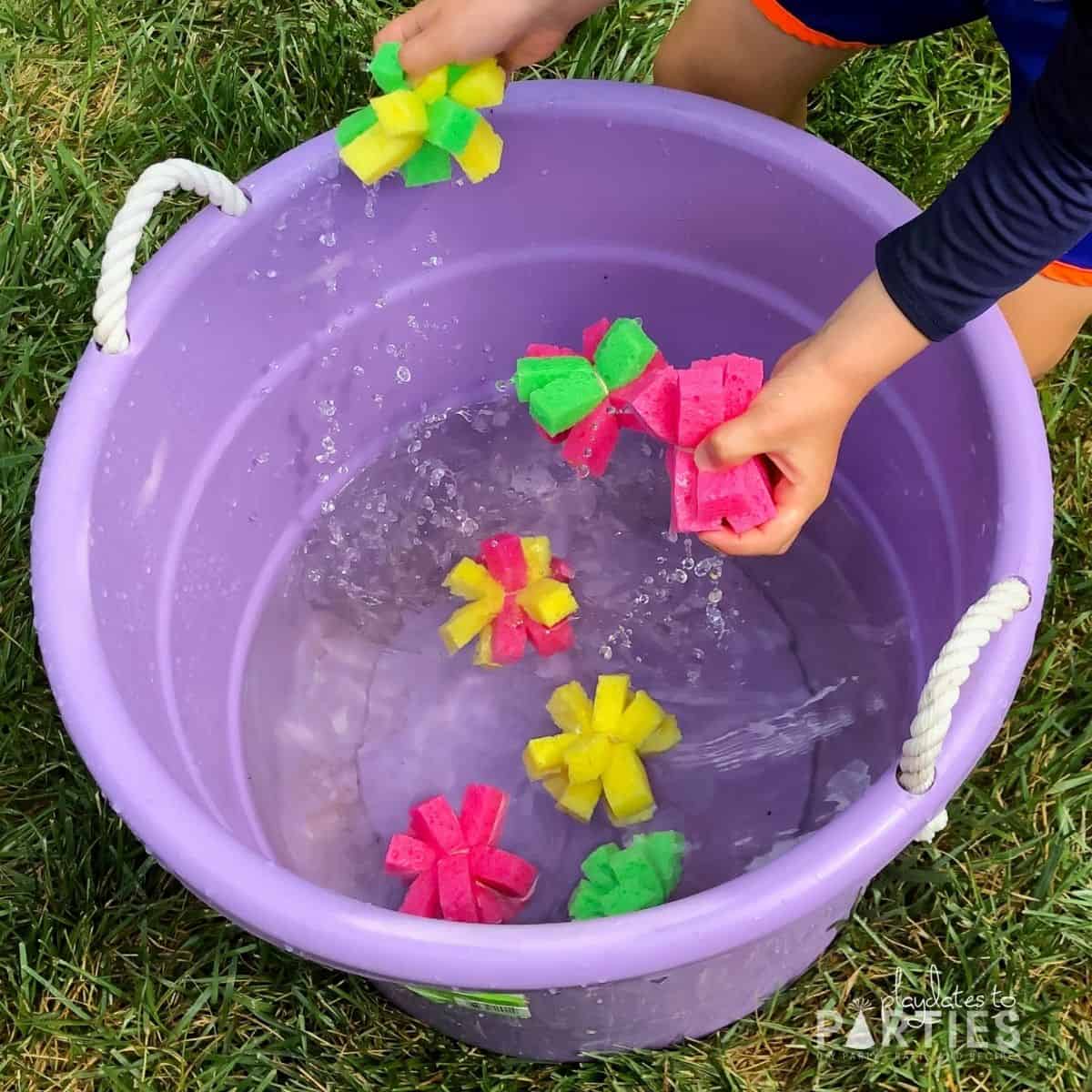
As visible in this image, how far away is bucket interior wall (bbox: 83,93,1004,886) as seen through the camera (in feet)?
3.05

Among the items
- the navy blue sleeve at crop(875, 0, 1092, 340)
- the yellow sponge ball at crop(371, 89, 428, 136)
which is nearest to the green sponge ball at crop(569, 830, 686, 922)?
the navy blue sleeve at crop(875, 0, 1092, 340)

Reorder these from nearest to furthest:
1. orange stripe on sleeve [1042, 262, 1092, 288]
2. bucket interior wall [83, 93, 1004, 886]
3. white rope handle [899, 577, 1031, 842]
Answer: white rope handle [899, 577, 1031, 842] < bucket interior wall [83, 93, 1004, 886] < orange stripe on sleeve [1042, 262, 1092, 288]

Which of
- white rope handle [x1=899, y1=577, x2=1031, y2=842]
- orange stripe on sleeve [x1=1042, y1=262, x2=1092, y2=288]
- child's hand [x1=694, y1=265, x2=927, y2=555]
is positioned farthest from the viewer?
orange stripe on sleeve [x1=1042, y1=262, x2=1092, y2=288]

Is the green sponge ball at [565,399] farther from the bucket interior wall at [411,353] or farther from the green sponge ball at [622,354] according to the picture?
the bucket interior wall at [411,353]

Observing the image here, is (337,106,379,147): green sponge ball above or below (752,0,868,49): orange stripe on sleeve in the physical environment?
above

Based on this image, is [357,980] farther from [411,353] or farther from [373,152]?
[373,152]

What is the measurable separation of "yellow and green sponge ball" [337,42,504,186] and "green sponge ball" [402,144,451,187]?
0.05 ft

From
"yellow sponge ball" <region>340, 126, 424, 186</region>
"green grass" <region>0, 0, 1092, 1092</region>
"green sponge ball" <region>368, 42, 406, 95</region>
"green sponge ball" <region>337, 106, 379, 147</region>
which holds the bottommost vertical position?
"green grass" <region>0, 0, 1092, 1092</region>

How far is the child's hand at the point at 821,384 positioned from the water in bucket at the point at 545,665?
29 cm

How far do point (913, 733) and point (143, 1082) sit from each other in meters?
0.71

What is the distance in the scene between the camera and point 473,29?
942 mm

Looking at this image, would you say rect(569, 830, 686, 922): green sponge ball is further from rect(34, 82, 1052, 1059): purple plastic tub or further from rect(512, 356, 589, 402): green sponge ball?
rect(512, 356, 589, 402): green sponge ball

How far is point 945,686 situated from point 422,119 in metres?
0.58

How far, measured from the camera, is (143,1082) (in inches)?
40.0
